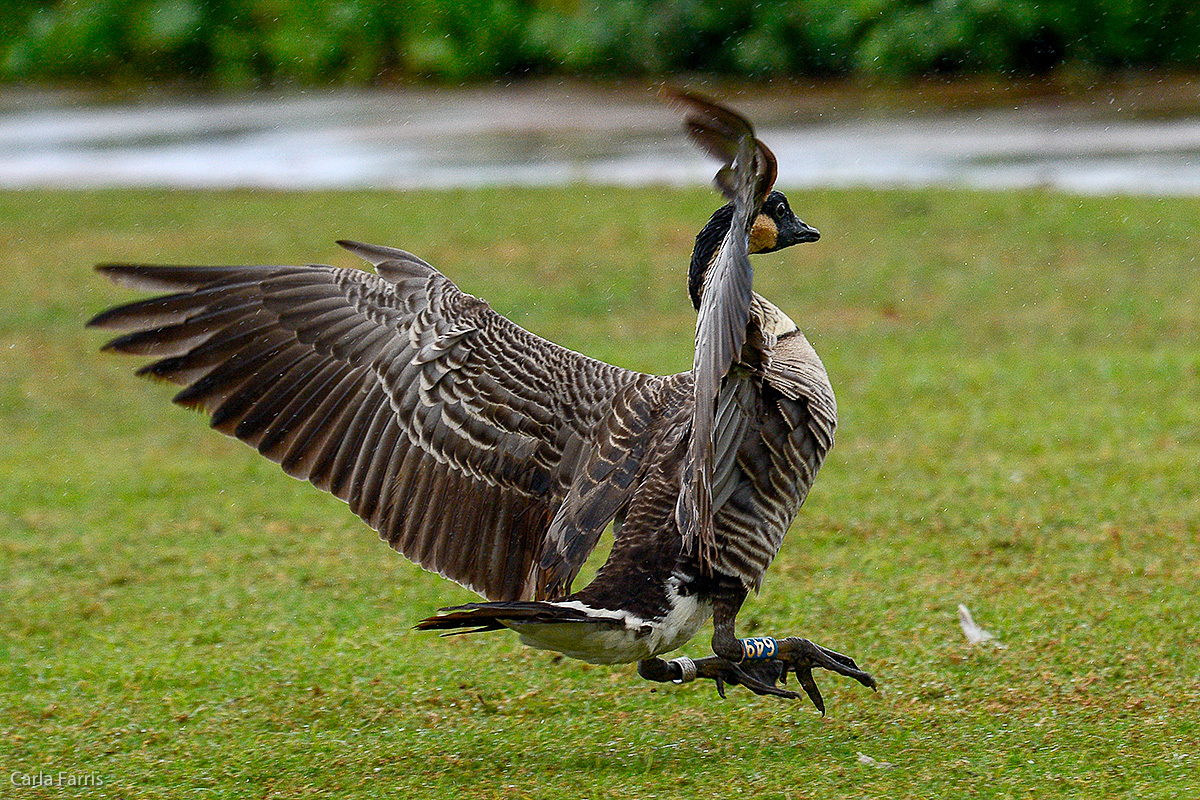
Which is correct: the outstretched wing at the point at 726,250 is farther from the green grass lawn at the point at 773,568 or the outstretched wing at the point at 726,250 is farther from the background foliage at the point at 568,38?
the background foliage at the point at 568,38

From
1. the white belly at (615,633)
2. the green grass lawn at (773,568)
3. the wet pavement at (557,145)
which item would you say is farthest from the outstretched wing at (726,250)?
the wet pavement at (557,145)

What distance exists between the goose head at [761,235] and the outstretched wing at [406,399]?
0.44m

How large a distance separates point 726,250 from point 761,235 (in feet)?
3.77

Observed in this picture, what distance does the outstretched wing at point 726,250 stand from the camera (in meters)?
3.62

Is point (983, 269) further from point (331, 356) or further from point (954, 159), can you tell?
point (331, 356)

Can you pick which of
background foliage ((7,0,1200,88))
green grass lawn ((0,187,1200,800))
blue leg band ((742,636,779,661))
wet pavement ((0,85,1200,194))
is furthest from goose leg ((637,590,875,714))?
background foliage ((7,0,1200,88))

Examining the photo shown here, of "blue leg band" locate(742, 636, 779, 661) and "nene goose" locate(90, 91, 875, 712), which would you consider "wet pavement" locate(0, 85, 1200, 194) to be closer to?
"nene goose" locate(90, 91, 875, 712)

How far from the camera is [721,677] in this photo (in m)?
4.64

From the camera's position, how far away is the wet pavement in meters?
14.8

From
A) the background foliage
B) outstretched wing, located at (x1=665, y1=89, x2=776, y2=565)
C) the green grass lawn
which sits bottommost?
the green grass lawn

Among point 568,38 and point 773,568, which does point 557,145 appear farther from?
point 773,568

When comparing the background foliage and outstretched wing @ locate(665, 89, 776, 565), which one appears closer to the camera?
outstretched wing @ locate(665, 89, 776, 565)

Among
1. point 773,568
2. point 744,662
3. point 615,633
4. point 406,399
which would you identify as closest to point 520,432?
point 406,399

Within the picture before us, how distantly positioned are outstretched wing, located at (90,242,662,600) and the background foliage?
1636 centimetres
